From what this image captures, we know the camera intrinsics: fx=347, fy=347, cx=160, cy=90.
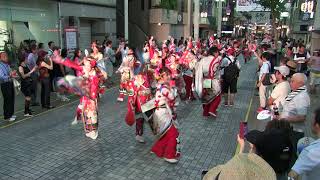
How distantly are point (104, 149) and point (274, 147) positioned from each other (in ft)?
15.3

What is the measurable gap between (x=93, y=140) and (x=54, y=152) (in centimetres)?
98

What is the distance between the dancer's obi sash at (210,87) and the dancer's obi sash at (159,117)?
11.4ft

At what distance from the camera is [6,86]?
8742 millimetres

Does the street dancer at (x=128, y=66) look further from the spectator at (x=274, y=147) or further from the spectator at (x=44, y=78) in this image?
the spectator at (x=274, y=147)

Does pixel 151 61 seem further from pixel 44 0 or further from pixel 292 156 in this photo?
pixel 44 0

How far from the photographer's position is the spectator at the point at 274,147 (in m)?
2.95

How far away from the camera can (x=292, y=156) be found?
3.35m

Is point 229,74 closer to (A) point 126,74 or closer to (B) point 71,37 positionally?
(A) point 126,74

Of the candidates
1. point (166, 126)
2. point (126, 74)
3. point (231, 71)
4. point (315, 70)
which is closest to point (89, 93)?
point (166, 126)

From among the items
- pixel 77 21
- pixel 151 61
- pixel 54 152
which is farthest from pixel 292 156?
pixel 77 21

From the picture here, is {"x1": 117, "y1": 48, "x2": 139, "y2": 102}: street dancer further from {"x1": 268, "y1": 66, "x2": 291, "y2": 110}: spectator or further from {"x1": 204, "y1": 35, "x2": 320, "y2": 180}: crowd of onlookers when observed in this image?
{"x1": 204, "y1": 35, "x2": 320, "y2": 180}: crowd of onlookers

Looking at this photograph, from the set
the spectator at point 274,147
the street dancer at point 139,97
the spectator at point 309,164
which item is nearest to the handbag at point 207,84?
the street dancer at point 139,97

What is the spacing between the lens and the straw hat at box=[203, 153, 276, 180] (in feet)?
6.50

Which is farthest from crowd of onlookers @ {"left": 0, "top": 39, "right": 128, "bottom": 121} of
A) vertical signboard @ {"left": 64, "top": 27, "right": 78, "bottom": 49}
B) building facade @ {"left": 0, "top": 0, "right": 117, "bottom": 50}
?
vertical signboard @ {"left": 64, "top": 27, "right": 78, "bottom": 49}
